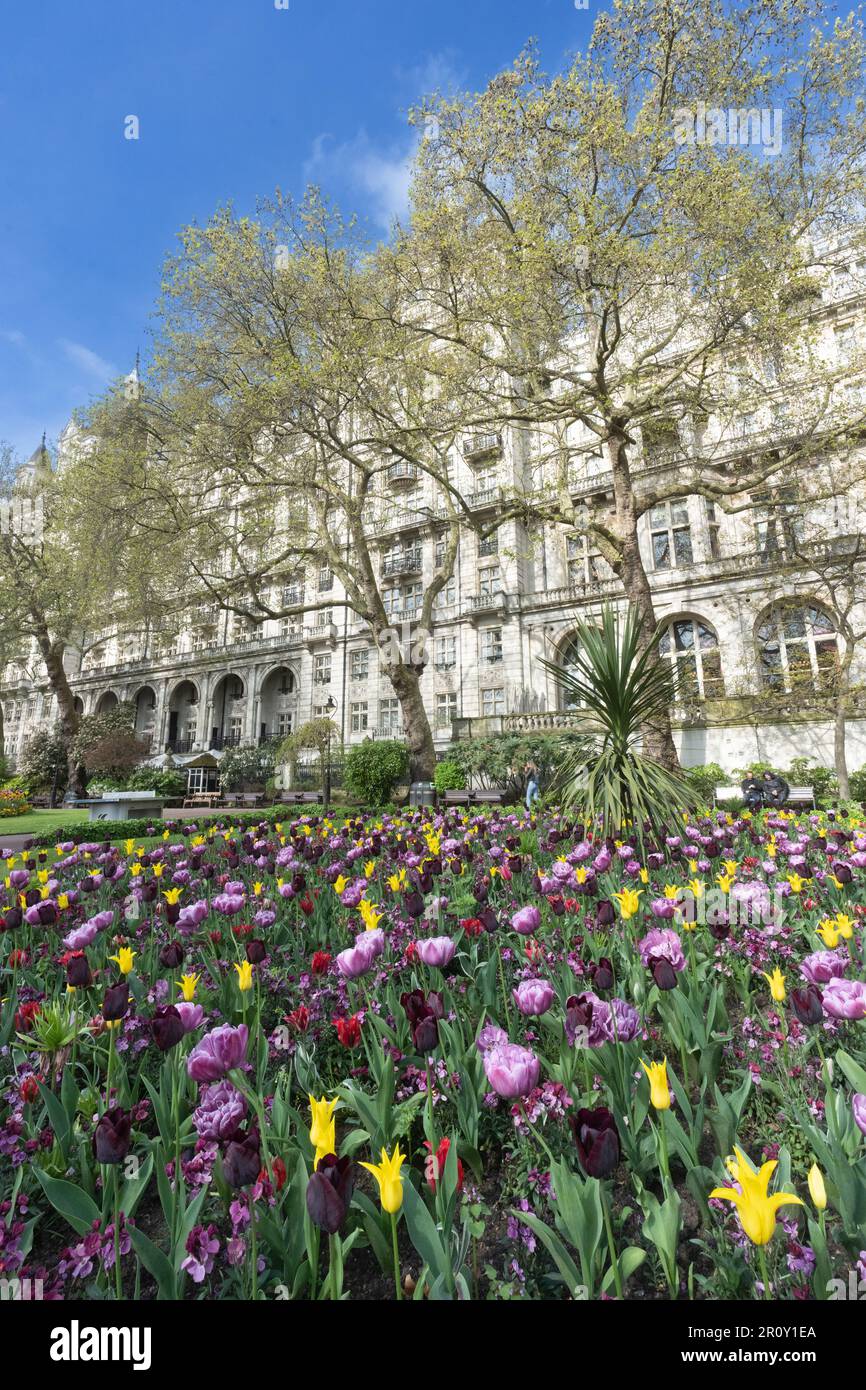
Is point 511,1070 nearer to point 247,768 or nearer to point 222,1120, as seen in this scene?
point 222,1120

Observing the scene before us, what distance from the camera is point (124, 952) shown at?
2.05 meters

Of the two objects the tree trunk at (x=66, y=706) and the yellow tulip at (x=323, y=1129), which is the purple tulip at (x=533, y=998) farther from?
the tree trunk at (x=66, y=706)

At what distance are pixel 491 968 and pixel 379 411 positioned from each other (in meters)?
14.0

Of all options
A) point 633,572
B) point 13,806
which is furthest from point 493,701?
point 13,806

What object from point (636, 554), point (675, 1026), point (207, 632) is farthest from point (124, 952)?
point (207, 632)

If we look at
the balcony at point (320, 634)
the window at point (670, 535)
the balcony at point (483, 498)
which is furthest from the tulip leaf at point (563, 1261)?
the balcony at point (320, 634)

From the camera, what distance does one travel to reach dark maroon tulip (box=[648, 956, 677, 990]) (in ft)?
5.60

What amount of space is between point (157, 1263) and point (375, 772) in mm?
17645

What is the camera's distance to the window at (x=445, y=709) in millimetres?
29672

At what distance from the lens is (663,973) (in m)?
1.73

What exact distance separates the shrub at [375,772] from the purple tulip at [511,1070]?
17.2 metres

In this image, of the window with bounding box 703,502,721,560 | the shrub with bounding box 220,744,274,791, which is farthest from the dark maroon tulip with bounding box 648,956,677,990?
the shrub with bounding box 220,744,274,791
